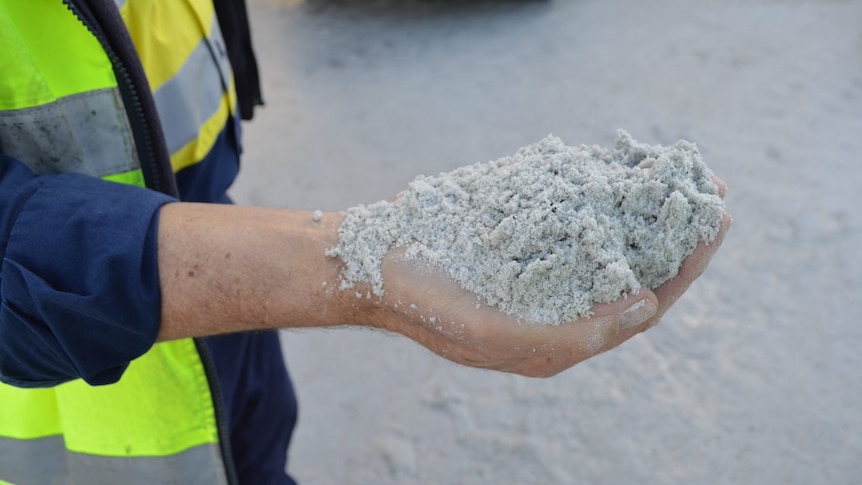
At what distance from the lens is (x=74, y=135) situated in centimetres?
87

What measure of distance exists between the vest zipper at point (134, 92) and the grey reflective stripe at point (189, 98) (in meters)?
0.12

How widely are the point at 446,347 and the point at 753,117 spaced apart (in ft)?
7.56

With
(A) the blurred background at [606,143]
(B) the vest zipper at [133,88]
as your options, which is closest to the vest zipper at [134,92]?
(B) the vest zipper at [133,88]

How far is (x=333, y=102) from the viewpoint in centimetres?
315

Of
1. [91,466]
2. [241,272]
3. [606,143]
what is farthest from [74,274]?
[606,143]

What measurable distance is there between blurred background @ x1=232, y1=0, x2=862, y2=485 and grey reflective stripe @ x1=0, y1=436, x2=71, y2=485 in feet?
1.84

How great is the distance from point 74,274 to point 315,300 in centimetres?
24

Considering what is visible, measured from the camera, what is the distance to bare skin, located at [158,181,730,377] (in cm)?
81

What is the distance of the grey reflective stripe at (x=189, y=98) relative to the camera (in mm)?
1057

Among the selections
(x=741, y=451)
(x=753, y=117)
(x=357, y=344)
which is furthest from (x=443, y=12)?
(x=741, y=451)

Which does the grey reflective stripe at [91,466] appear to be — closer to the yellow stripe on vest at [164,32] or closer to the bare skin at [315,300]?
the bare skin at [315,300]

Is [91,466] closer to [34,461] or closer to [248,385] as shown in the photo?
[34,461]

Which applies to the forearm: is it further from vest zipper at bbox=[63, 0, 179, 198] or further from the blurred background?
the blurred background

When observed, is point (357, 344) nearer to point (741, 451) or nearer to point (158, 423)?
point (741, 451)
